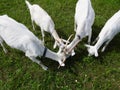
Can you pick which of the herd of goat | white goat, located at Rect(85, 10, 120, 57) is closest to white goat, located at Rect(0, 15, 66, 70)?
the herd of goat

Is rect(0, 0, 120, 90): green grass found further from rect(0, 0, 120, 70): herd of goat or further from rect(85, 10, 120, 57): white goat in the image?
rect(85, 10, 120, 57): white goat

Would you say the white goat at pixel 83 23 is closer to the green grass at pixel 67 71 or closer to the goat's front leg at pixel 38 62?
the green grass at pixel 67 71

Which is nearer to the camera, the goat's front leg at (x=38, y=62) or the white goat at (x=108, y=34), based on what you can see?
the goat's front leg at (x=38, y=62)

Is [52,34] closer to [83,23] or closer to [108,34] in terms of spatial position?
[83,23]

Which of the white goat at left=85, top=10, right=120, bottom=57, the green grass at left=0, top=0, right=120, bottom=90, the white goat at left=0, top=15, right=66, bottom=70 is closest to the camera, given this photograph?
the white goat at left=0, top=15, right=66, bottom=70

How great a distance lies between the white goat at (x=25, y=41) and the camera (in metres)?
7.87

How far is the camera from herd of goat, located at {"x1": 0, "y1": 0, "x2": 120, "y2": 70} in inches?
313

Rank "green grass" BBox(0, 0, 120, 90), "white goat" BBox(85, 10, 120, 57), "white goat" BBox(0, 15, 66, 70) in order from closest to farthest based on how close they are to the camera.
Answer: "white goat" BBox(0, 15, 66, 70)
"green grass" BBox(0, 0, 120, 90)
"white goat" BBox(85, 10, 120, 57)

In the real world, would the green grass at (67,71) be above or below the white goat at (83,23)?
below

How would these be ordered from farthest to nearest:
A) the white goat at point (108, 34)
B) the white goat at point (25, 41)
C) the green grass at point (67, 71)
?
the white goat at point (108, 34) < the green grass at point (67, 71) < the white goat at point (25, 41)

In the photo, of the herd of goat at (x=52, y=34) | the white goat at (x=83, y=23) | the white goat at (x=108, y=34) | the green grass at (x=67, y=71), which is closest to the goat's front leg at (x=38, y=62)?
the herd of goat at (x=52, y=34)

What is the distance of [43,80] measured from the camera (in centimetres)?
816

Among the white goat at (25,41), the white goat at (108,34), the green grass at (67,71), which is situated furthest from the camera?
the white goat at (108,34)

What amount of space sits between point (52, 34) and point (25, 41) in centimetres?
111
